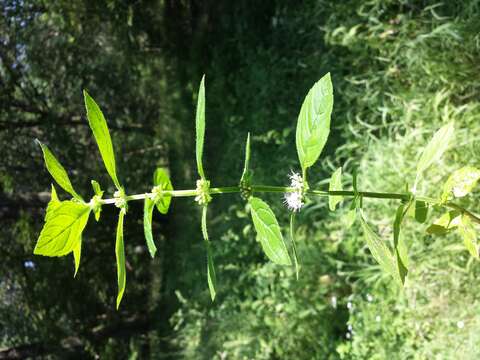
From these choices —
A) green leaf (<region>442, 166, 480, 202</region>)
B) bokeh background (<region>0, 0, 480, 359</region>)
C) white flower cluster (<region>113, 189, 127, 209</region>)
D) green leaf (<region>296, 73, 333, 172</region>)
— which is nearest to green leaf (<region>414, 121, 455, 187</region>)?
green leaf (<region>442, 166, 480, 202</region>)

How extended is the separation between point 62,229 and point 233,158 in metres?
3.86

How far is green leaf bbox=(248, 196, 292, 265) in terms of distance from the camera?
1.04m

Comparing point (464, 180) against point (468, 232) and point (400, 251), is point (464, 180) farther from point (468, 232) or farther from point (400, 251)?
point (400, 251)

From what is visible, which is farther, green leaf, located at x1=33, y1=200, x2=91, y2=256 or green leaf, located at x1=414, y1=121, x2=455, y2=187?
green leaf, located at x1=414, y1=121, x2=455, y2=187

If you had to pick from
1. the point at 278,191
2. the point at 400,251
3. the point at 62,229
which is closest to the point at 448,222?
the point at 400,251

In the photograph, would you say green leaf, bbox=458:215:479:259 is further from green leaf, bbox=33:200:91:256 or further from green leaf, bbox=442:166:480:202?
green leaf, bbox=33:200:91:256

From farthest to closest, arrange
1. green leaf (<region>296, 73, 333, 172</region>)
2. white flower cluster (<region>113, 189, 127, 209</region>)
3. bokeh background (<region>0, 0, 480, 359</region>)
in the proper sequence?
1. bokeh background (<region>0, 0, 480, 359</region>)
2. white flower cluster (<region>113, 189, 127, 209</region>)
3. green leaf (<region>296, 73, 333, 172</region>)

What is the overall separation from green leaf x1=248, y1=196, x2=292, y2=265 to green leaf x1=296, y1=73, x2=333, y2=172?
13cm

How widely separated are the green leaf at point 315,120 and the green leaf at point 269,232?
128 mm

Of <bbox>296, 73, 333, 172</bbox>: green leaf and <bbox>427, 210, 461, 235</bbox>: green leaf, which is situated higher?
<bbox>296, 73, 333, 172</bbox>: green leaf

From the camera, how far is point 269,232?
1.08 metres

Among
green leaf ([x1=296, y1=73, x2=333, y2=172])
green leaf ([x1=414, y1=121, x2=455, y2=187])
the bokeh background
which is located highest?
green leaf ([x1=296, y1=73, x2=333, y2=172])

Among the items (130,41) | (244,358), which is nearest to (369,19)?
(244,358)

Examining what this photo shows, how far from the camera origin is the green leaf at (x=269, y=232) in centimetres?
104
